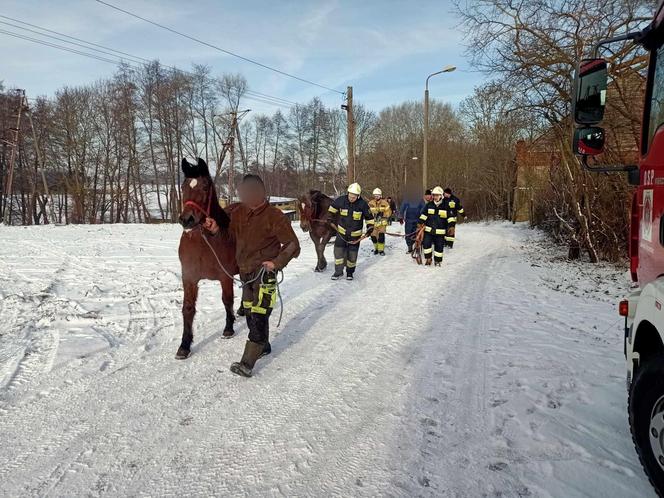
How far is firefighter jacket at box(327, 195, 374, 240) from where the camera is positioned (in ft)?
30.3

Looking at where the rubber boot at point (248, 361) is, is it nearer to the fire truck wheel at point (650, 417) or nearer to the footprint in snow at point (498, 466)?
the footprint in snow at point (498, 466)

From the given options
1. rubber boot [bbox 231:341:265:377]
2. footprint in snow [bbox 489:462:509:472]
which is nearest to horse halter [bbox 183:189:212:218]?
rubber boot [bbox 231:341:265:377]

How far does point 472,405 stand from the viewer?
3396 millimetres

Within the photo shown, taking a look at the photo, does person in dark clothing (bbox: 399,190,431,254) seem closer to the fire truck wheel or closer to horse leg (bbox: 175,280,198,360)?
horse leg (bbox: 175,280,198,360)

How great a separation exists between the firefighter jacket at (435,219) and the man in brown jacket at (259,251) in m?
7.14

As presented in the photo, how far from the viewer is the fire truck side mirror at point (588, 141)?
9.76 ft

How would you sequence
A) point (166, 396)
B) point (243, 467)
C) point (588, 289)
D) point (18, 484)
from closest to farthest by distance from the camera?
point (18, 484)
point (243, 467)
point (166, 396)
point (588, 289)

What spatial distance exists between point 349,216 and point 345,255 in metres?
0.91

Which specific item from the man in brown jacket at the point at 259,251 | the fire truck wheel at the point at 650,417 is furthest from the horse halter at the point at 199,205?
the fire truck wheel at the point at 650,417

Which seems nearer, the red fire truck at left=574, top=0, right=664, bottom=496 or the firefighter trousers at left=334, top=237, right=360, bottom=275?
the red fire truck at left=574, top=0, right=664, bottom=496

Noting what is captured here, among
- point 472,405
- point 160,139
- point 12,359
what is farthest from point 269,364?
point 160,139

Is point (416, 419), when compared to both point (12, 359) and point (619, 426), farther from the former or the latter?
point (12, 359)

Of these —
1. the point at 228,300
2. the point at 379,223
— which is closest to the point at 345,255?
the point at 379,223

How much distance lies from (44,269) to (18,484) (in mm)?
7922
